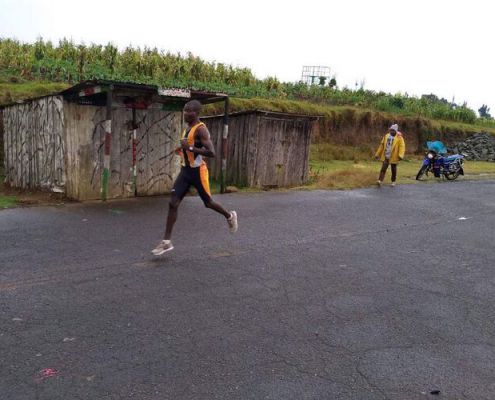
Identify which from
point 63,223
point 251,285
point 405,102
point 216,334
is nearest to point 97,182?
point 63,223

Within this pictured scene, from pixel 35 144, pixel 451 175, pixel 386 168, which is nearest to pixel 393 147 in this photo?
pixel 386 168

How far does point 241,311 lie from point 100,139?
23.7ft

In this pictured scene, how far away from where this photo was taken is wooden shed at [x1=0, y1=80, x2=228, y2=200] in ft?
33.0

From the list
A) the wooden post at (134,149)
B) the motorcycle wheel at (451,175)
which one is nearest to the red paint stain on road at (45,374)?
the wooden post at (134,149)

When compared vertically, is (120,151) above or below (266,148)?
below

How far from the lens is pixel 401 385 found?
10.8 feet

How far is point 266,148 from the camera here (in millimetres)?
14172

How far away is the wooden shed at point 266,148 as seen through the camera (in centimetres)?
1388

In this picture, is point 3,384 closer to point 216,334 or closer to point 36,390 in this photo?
point 36,390

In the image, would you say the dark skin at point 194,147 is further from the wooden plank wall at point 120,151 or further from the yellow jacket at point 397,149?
the yellow jacket at point 397,149

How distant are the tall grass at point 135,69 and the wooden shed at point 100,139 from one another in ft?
22.1

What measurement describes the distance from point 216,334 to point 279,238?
3.64 m

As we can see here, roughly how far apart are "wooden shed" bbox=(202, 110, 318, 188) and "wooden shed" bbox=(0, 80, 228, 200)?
98.1 inches

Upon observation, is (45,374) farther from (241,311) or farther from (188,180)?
(188,180)
